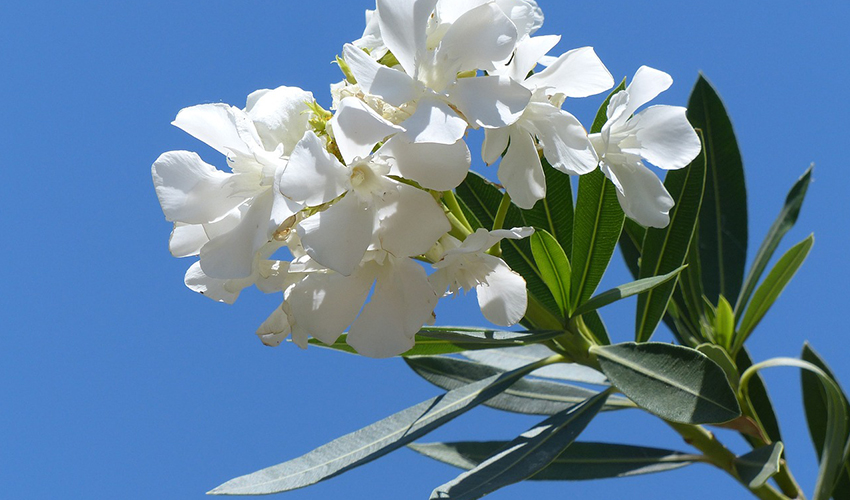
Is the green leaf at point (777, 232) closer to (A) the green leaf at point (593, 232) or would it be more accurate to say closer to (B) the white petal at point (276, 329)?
(A) the green leaf at point (593, 232)

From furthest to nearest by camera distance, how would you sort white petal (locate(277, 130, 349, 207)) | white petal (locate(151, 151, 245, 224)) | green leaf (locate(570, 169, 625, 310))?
1. green leaf (locate(570, 169, 625, 310))
2. white petal (locate(151, 151, 245, 224))
3. white petal (locate(277, 130, 349, 207))

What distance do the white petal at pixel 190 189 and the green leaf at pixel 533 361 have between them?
2.69 feet

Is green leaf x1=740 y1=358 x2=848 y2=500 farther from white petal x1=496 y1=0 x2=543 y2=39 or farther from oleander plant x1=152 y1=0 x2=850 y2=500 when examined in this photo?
white petal x1=496 y1=0 x2=543 y2=39

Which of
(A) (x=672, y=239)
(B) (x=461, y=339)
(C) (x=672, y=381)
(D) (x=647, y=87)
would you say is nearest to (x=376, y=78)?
(D) (x=647, y=87)

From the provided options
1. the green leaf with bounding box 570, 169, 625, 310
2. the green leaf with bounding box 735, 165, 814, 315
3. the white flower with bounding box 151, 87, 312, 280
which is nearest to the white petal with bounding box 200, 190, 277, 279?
the white flower with bounding box 151, 87, 312, 280

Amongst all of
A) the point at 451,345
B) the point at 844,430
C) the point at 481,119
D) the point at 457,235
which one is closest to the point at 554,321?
the point at 451,345

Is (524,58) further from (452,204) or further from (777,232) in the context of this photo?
(777,232)

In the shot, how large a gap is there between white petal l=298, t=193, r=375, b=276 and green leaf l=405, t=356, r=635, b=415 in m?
0.79

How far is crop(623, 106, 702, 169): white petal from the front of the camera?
1.06m

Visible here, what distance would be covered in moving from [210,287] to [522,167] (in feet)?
1.39

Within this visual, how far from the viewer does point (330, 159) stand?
2.77 feet

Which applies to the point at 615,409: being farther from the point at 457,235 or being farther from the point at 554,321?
the point at 457,235

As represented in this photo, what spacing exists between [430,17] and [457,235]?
0.27m

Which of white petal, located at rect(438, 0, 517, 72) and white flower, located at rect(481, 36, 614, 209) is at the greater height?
white petal, located at rect(438, 0, 517, 72)
